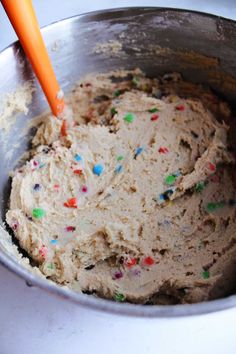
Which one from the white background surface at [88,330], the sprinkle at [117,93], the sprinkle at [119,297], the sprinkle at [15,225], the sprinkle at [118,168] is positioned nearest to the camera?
the white background surface at [88,330]

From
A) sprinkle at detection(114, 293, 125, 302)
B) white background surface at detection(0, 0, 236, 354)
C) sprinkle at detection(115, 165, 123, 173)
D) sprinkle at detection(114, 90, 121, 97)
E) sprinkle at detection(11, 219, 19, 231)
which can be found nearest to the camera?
white background surface at detection(0, 0, 236, 354)

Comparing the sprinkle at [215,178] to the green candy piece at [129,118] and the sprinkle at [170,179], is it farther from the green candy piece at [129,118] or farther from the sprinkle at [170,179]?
the green candy piece at [129,118]

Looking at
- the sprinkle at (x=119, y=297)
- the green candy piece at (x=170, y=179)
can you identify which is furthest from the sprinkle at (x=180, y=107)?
the sprinkle at (x=119, y=297)

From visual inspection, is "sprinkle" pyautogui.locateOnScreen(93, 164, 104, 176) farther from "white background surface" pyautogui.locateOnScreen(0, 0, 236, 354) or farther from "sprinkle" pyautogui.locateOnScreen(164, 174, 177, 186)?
"white background surface" pyautogui.locateOnScreen(0, 0, 236, 354)

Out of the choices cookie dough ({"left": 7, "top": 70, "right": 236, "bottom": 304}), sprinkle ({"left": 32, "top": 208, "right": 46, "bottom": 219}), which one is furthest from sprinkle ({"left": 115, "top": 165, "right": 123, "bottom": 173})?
sprinkle ({"left": 32, "top": 208, "right": 46, "bottom": 219})

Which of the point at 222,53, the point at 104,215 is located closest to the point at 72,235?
the point at 104,215

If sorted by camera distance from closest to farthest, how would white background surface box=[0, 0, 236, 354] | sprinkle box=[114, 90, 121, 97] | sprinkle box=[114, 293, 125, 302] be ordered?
white background surface box=[0, 0, 236, 354] < sprinkle box=[114, 293, 125, 302] < sprinkle box=[114, 90, 121, 97]

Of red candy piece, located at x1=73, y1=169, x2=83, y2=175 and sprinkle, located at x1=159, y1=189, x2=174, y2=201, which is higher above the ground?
red candy piece, located at x1=73, y1=169, x2=83, y2=175

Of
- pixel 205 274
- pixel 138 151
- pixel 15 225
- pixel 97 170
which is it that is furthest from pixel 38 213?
pixel 205 274
